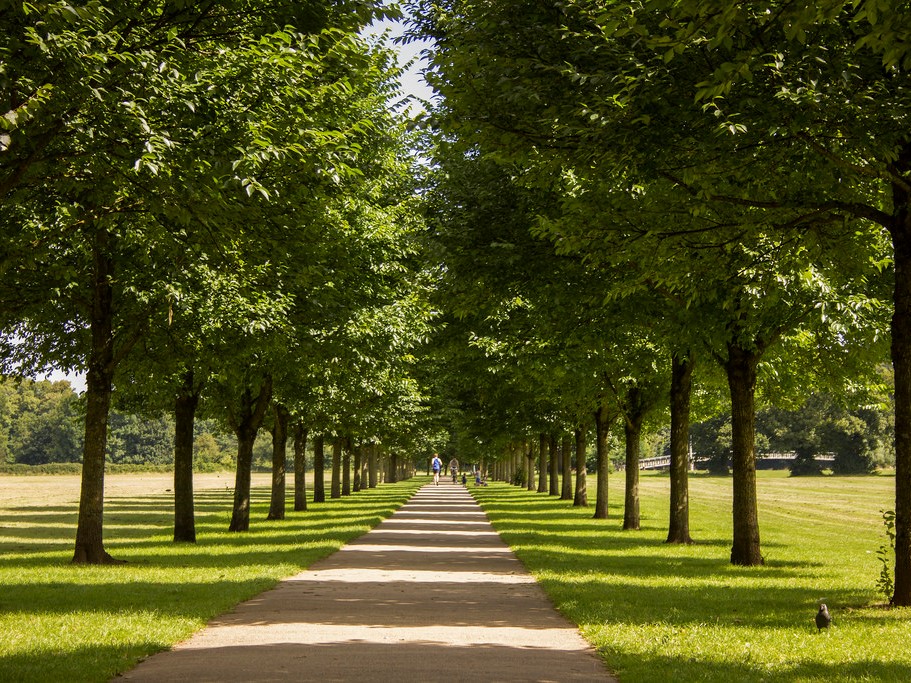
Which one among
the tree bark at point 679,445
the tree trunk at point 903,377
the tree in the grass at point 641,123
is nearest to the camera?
the tree in the grass at point 641,123

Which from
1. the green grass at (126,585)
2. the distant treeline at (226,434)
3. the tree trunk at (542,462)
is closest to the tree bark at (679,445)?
the green grass at (126,585)

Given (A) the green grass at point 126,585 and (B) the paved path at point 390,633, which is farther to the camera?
(A) the green grass at point 126,585

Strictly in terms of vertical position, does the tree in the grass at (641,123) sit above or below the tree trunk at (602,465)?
above

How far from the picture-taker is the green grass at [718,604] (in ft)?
27.9

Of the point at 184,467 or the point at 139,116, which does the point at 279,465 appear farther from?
the point at 139,116

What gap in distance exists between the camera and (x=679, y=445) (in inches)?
904

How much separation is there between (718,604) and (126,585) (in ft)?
26.8

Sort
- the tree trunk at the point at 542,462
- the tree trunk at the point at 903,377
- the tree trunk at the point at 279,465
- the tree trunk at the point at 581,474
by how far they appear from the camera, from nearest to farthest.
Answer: the tree trunk at the point at 903,377, the tree trunk at the point at 279,465, the tree trunk at the point at 581,474, the tree trunk at the point at 542,462

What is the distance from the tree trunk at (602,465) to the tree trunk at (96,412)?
61.5 feet

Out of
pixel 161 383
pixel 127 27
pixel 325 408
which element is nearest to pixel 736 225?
pixel 127 27

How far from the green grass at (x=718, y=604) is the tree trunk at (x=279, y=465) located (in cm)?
785

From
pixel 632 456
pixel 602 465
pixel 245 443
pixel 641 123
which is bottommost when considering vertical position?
pixel 602 465

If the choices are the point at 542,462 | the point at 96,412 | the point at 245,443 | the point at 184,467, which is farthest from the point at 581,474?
the point at 96,412

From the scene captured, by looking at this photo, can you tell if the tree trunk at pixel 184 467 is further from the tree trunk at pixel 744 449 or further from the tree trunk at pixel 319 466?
the tree trunk at pixel 319 466
